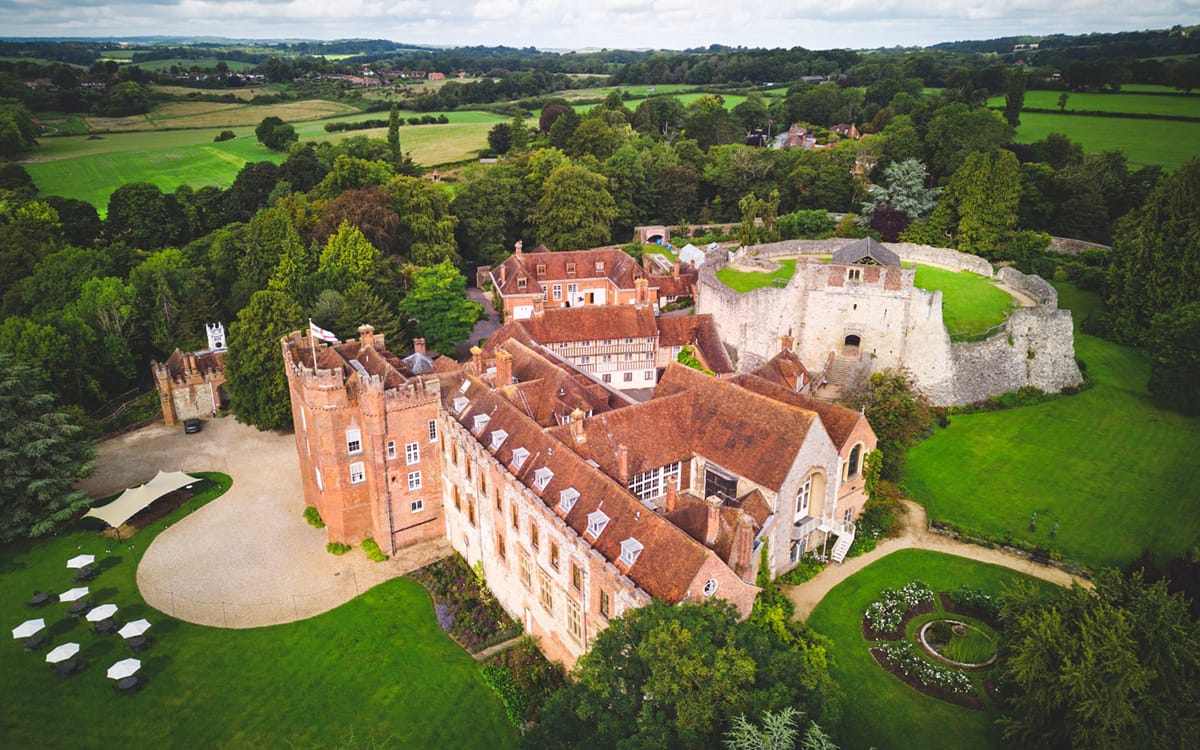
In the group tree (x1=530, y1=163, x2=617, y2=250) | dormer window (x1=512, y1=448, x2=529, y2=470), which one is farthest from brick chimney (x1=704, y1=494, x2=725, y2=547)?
tree (x1=530, y1=163, x2=617, y2=250)

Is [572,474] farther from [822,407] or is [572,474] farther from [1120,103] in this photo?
[1120,103]

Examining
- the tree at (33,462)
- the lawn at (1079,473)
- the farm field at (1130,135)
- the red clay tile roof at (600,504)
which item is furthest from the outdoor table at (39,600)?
the farm field at (1130,135)

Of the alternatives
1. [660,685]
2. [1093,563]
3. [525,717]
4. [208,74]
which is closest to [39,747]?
[525,717]

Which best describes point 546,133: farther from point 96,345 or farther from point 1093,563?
point 1093,563

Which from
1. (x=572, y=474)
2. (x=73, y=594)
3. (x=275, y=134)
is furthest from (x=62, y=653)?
(x=275, y=134)

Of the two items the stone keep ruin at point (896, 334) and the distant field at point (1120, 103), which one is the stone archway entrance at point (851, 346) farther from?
the distant field at point (1120, 103)

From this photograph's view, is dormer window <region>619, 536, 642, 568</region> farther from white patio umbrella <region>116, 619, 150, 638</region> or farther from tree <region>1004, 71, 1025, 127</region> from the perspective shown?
tree <region>1004, 71, 1025, 127</region>
